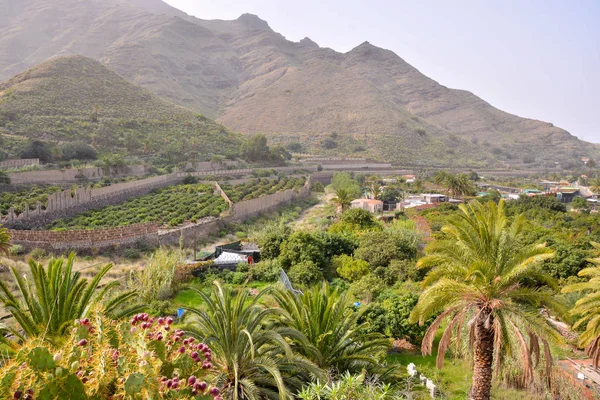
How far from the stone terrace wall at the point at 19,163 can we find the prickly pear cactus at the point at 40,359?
43142 millimetres

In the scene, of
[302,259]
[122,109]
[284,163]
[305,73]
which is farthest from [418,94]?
[302,259]

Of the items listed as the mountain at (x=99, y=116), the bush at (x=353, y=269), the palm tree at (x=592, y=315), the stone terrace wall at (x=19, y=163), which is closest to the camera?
the palm tree at (x=592, y=315)

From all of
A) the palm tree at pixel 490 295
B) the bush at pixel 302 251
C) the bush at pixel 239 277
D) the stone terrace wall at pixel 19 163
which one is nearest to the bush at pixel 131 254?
the bush at pixel 239 277

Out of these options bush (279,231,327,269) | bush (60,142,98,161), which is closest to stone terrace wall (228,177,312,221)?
bush (279,231,327,269)

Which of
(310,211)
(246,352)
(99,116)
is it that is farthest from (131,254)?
(99,116)

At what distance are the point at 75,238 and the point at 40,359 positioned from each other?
2097 cm

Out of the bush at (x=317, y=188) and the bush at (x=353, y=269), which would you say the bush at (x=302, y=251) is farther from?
the bush at (x=317, y=188)

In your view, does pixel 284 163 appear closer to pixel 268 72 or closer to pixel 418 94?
pixel 268 72

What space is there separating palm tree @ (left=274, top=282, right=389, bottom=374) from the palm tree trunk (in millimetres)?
1942

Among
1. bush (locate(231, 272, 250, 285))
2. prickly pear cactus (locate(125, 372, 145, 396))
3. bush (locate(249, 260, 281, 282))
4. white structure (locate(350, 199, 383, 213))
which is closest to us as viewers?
prickly pear cactus (locate(125, 372, 145, 396))

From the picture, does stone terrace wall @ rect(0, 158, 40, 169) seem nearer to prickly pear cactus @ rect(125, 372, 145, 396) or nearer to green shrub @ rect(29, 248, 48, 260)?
green shrub @ rect(29, 248, 48, 260)

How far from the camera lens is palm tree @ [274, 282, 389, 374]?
8430mm

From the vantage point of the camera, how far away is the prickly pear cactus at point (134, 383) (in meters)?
3.45

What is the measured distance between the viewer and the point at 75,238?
869 inches
